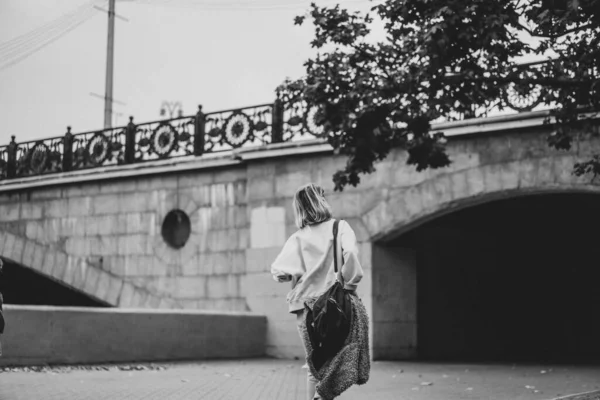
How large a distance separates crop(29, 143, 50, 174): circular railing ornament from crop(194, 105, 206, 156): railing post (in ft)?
15.3

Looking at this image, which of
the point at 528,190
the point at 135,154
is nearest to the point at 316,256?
the point at 528,190

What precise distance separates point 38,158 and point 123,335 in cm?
883

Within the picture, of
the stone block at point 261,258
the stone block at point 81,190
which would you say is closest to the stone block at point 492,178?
the stone block at point 261,258

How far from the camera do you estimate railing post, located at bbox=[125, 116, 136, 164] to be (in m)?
19.4

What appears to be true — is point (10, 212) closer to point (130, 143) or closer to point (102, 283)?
point (102, 283)

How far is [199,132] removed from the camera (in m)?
18.2

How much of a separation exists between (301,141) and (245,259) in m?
2.59

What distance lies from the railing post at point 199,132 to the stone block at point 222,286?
2.47 meters

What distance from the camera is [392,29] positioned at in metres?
9.16

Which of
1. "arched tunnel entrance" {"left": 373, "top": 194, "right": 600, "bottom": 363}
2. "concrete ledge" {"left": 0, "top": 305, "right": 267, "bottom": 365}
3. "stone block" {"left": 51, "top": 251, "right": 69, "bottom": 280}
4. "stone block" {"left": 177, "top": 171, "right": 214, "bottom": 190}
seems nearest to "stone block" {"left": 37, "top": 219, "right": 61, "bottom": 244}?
"stone block" {"left": 51, "top": 251, "right": 69, "bottom": 280}

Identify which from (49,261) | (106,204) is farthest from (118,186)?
(49,261)

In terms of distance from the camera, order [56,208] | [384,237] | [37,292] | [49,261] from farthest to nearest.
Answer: [37,292] < [56,208] < [49,261] < [384,237]

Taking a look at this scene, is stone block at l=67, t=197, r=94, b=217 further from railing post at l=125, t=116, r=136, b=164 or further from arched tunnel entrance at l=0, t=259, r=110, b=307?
arched tunnel entrance at l=0, t=259, r=110, b=307

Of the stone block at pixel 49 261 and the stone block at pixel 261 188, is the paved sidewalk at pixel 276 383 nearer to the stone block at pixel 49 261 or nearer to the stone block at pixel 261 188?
the stone block at pixel 261 188
